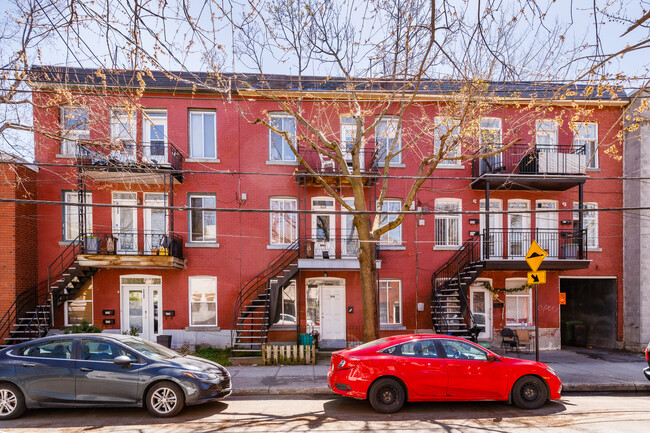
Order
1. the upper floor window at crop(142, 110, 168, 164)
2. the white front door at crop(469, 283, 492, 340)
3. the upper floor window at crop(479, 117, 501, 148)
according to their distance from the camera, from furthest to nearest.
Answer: the white front door at crop(469, 283, 492, 340)
the upper floor window at crop(142, 110, 168, 164)
the upper floor window at crop(479, 117, 501, 148)

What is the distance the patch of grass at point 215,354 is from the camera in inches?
481

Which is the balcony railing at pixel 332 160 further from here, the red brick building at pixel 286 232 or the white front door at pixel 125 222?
the white front door at pixel 125 222

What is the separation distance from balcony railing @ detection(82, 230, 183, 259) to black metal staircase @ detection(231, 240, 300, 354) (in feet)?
9.85

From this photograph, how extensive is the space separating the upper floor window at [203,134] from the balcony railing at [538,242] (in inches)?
439

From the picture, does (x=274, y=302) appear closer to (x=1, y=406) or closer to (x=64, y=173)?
(x=1, y=406)

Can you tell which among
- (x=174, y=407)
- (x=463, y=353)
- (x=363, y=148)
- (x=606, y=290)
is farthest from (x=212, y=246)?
(x=606, y=290)

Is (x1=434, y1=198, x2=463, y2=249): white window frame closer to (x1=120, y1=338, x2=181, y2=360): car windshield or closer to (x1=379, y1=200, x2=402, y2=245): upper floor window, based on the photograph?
(x1=379, y1=200, x2=402, y2=245): upper floor window

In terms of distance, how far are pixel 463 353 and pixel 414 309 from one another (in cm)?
721

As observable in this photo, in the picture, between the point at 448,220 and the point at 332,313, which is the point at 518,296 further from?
the point at 332,313

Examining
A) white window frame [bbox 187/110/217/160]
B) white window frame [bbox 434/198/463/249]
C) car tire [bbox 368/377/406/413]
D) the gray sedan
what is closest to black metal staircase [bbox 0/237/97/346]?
white window frame [bbox 187/110/217/160]

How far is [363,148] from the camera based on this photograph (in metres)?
14.4

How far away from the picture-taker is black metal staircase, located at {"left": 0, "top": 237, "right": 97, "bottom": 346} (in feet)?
40.9

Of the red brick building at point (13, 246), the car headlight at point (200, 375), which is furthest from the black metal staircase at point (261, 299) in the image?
the red brick building at point (13, 246)

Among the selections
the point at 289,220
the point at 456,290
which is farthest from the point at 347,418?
the point at 289,220
